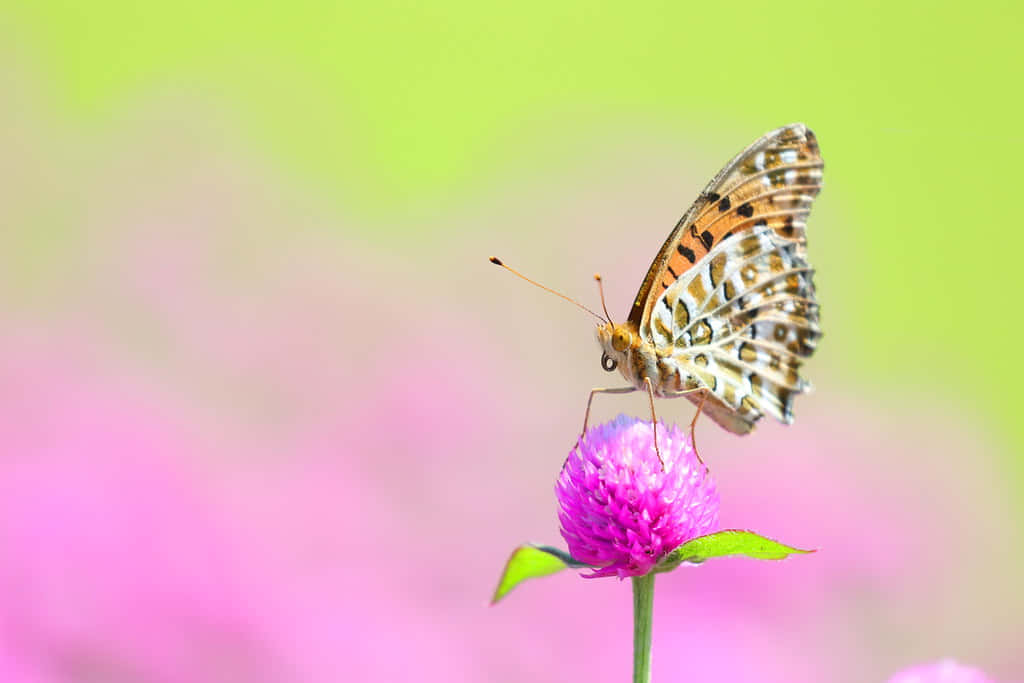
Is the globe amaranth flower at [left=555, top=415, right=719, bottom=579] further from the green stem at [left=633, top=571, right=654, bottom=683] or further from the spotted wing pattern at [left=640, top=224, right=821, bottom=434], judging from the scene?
the spotted wing pattern at [left=640, top=224, right=821, bottom=434]

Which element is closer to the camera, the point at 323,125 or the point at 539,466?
the point at 539,466

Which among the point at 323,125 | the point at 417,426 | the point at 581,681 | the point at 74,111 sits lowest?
the point at 581,681

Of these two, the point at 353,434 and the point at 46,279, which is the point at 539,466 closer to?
the point at 353,434

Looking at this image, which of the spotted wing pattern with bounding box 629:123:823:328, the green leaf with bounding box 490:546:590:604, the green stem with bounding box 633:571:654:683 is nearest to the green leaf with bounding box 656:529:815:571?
the green stem with bounding box 633:571:654:683

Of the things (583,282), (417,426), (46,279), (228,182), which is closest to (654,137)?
(583,282)

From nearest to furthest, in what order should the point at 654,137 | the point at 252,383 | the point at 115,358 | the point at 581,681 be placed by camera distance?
the point at 581,681, the point at 115,358, the point at 252,383, the point at 654,137

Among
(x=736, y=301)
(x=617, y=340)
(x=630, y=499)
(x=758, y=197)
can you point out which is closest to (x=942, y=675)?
(x=630, y=499)

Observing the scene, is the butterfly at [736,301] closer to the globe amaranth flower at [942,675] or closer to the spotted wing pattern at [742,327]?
the spotted wing pattern at [742,327]
